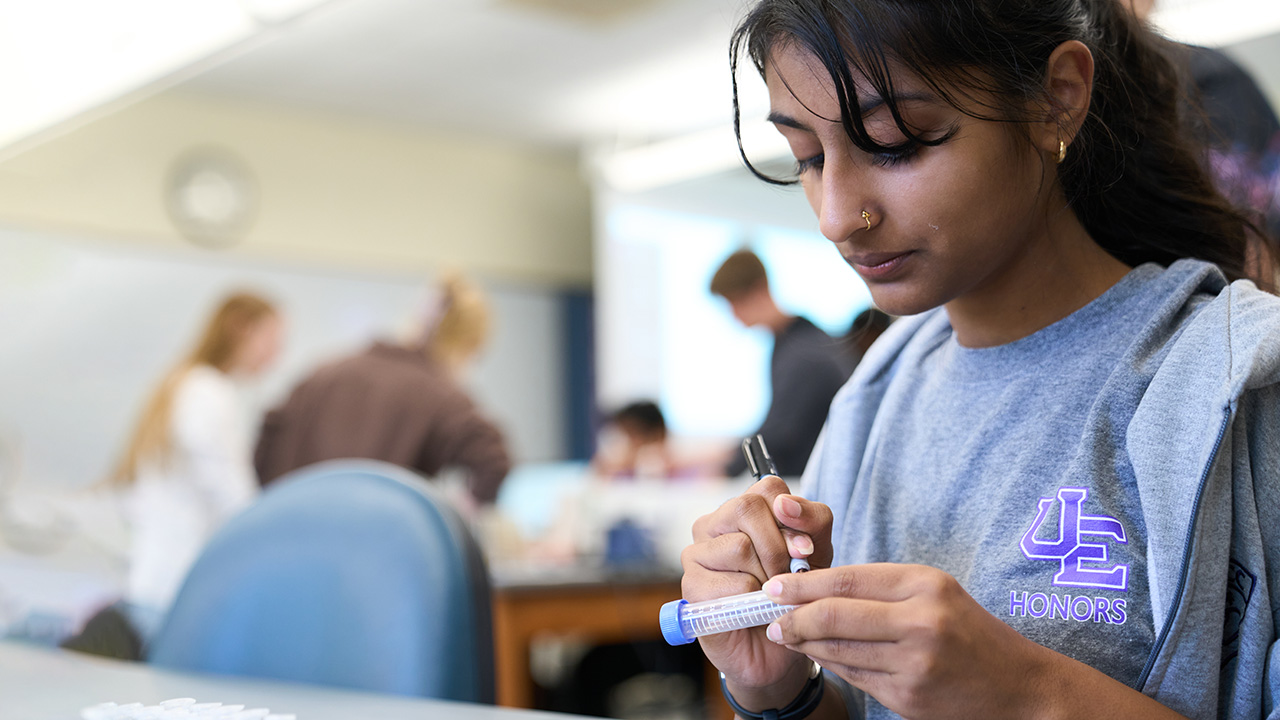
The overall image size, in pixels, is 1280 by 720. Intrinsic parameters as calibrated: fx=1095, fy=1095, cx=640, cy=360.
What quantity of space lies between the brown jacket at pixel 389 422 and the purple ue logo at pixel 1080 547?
242 cm

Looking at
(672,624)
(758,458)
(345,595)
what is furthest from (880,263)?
(345,595)

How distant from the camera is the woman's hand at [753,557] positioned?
65cm

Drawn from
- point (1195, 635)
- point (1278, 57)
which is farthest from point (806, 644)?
point (1278, 57)

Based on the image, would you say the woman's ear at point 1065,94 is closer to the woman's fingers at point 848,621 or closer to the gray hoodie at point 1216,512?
the gray hoodie at point 1216,512

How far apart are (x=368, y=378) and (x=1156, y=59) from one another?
2.48 meters

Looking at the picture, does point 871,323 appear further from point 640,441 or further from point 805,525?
point 640,441

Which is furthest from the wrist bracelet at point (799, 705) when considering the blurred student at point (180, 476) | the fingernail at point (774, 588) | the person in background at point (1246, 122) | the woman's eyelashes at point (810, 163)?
the blurred student at point (180, 476)

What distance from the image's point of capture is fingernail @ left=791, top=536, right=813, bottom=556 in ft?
2.11

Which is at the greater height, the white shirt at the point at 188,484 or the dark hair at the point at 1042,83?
the dark hair at the point at 1042,83

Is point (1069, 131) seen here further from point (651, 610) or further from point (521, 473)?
point (521, 473)

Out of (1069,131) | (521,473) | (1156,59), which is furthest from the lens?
(521,473)

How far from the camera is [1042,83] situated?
69 cm

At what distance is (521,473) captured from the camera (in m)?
4.78

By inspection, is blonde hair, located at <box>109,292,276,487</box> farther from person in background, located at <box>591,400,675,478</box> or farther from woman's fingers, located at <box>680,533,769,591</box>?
woman's fingers, located at <box>680,533,769,591</box>
